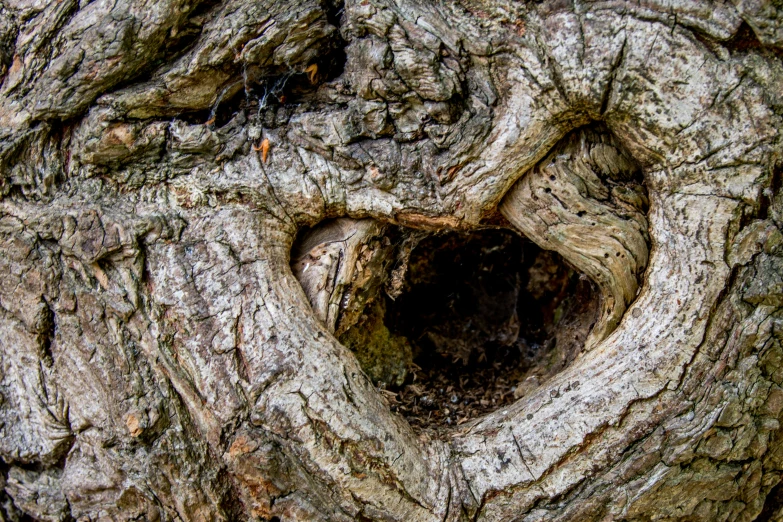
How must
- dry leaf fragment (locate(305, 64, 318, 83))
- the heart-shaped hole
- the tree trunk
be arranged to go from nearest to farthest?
the tree trunk, dry leaf fragment (locate(305, 64, 318, 83)), the heart-shaped hole

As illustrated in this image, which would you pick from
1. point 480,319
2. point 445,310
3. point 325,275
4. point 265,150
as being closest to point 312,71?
point 265,150

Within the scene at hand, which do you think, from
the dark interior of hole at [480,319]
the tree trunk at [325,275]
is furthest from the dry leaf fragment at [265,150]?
the dark interior of hole at [480,319]

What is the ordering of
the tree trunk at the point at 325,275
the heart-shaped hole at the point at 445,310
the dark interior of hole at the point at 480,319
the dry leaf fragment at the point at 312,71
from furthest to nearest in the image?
the dark interior of hole at the point at 480,319 < the heart-shaped hole at the point at 445,310 < the dry leaf fragment at the point at 312,71 < the tree trunk at the point at 325,275

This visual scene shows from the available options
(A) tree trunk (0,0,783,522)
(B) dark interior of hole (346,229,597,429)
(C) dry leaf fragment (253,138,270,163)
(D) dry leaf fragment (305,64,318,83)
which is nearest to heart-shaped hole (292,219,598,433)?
(B) dark interior of hole (346,229,597,429)

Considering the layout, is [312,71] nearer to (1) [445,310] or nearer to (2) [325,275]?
(2) [325,275]

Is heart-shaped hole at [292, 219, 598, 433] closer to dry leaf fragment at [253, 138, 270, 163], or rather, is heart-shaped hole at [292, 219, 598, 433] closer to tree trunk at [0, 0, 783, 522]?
tree trunk at [0, 0, 783, 522]

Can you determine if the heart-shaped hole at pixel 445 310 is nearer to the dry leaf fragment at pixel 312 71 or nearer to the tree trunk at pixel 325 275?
the tree trunk at pixel 325 275
